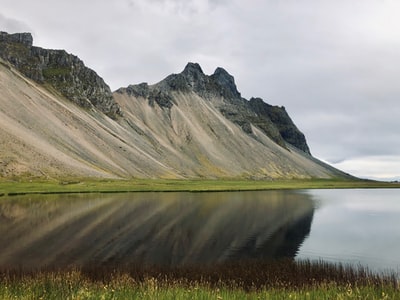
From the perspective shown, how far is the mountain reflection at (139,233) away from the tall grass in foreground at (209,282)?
5184 millimetres

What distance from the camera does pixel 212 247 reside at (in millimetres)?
42656

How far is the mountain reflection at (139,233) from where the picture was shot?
37062mm

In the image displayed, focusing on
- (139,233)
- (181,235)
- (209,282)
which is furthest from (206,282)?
(139,233)

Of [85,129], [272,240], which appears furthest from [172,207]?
[85,129]

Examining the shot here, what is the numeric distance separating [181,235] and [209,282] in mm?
24488

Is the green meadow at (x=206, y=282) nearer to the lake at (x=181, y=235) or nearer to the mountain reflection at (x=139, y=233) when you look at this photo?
the lake at (x=181, y=235)

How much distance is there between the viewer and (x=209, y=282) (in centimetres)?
2528

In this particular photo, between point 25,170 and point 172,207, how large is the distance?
6975cm

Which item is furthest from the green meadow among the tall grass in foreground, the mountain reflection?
the mountain reflection

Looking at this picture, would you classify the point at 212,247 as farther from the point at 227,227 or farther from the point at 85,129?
the point at 85,129

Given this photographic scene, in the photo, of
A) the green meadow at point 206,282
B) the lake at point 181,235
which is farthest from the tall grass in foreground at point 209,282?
the lake at point 181,235

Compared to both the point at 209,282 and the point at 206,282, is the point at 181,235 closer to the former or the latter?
the point at 209,282

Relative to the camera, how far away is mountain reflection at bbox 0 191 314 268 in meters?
37.1

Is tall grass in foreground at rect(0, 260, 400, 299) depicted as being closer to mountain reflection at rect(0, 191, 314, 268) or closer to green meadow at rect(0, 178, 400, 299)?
green meadow at rect(0, 178, 400, 299)
